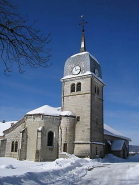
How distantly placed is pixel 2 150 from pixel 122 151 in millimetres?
18686

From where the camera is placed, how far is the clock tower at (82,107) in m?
26.2

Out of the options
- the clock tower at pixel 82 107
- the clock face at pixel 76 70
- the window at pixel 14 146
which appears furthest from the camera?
the clock face at pixel 76 70

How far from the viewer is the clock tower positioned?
26.2 metres

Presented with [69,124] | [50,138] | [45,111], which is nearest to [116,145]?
[69,124]

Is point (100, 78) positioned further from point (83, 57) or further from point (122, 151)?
point (122, 151)

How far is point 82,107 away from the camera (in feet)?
92.1

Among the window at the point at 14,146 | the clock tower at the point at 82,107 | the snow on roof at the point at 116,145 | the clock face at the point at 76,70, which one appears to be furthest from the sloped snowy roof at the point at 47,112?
the snow on roof at the point at 116,145

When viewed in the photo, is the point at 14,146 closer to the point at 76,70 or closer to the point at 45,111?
the point at 45,111

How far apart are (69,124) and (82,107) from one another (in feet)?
10.3

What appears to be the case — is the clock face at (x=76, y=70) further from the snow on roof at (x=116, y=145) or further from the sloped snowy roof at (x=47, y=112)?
the snow on roof at (x=116, y=145)

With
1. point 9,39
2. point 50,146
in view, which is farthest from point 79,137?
point 9,39

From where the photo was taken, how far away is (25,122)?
26.6 m

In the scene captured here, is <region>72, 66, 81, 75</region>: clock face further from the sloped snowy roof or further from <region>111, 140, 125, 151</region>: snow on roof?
<region>111, 140, 125, 151</region>: snow on roof

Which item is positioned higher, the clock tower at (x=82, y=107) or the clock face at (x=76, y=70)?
the clock face at (x=76, y=70)
